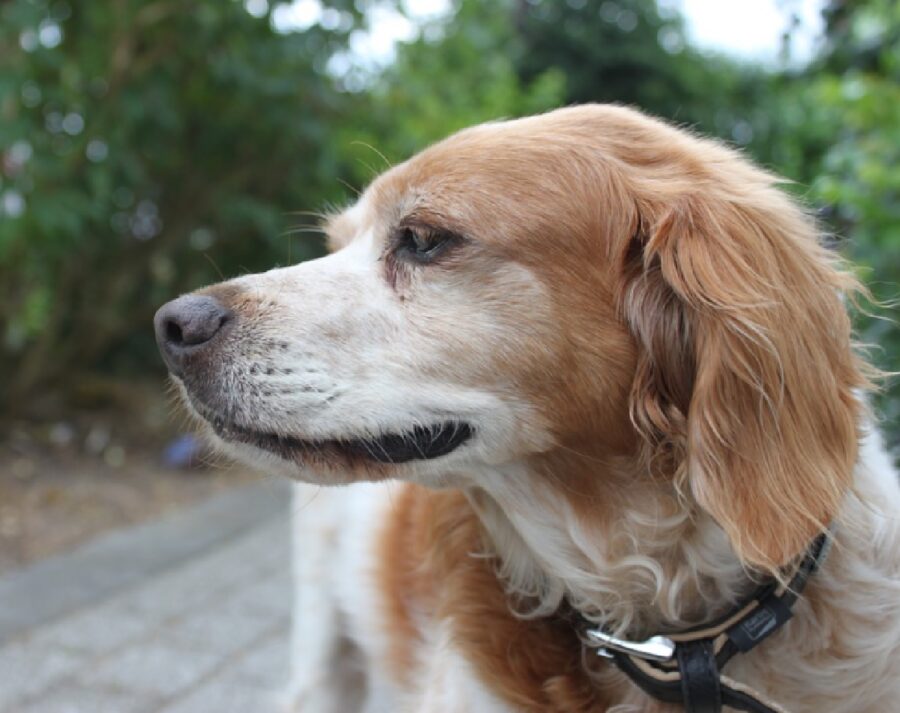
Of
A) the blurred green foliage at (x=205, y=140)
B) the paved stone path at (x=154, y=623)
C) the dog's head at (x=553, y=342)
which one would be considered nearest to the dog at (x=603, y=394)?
the dog's head at (x=553, y=342)

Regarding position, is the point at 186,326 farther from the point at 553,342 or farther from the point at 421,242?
the point at 553,342

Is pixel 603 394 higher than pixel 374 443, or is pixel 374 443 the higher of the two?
pixel 603 394

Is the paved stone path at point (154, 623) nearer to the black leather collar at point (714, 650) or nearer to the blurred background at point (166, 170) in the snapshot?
the blurred background at point (166, 170)

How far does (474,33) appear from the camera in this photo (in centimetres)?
800

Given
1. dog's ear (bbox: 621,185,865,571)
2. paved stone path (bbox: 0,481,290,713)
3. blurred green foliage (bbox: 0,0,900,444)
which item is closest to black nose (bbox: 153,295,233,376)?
dog's ear (bbox: 621,185,865,571)

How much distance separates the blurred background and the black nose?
1.89 m

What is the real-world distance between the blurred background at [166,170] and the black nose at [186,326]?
189 centimetres

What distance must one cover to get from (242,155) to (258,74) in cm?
85

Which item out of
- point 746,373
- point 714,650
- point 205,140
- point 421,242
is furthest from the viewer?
point 205,140

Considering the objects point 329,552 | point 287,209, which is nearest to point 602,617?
point 329,552

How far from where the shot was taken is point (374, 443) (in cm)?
179

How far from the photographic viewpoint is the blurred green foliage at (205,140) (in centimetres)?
369

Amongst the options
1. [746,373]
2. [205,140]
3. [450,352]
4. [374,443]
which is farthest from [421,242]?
[205,140]

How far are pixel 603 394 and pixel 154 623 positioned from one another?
2.63 m
